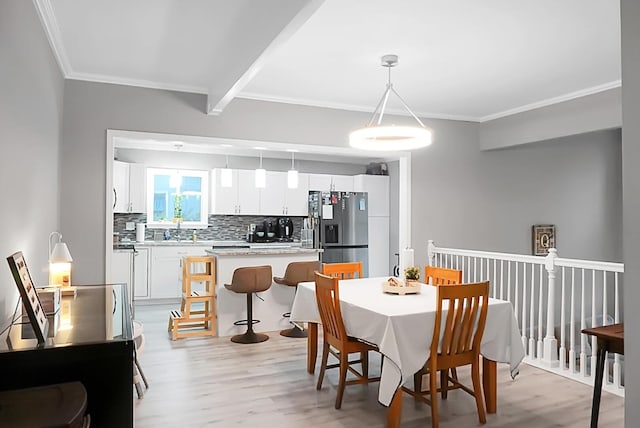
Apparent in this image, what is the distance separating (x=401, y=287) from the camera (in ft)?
11.4

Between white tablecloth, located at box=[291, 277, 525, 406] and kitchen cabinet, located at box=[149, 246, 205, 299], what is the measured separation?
404 cm

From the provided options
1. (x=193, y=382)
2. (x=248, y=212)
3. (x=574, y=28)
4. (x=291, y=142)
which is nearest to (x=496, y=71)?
(x=574, y=28)

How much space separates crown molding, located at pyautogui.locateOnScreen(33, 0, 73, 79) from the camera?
9.37ft

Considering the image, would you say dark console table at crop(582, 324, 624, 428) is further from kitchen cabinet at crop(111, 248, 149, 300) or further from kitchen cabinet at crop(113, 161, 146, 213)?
kitchen cabinet at crop(113, 161, 146, 213)

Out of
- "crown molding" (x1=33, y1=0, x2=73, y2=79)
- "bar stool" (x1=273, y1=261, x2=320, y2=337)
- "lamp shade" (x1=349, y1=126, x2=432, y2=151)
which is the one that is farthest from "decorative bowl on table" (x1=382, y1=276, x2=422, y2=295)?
"crown molding" (x1=33, y1=0, x2=73, y2=79)

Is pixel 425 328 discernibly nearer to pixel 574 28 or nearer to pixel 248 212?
pixel 574 28

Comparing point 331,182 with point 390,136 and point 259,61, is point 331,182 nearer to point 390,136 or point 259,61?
point 390,136

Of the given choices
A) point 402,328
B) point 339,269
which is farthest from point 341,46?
point 402,328

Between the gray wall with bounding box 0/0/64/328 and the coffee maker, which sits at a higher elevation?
the gray wall with bounding box 0/0/64/328

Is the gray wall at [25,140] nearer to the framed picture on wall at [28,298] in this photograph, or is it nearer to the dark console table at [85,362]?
the framed picture on wall at [28,298]

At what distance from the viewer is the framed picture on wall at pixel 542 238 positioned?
6266 mm

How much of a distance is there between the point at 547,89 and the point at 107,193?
14.2 feet

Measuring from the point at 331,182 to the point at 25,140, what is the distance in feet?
18.5

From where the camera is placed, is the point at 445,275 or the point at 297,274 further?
the point at 297,274
